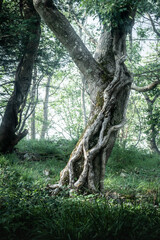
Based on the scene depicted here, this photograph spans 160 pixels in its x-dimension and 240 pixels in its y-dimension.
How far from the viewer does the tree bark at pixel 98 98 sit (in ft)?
10.4

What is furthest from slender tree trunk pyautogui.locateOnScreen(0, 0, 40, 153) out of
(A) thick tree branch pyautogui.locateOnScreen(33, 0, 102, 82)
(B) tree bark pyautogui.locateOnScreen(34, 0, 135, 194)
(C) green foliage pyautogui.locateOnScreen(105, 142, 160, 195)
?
(C) green foliage pyautogui.locateOnScreen(105, 142, 160, 195)

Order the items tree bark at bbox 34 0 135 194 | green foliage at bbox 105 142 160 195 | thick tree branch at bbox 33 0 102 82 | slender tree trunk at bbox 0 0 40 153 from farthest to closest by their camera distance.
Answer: slender tree trunk at bbox 0 0 40 153 → thick tree branch at bbox 33 0 102 82 → green foliage at bbox 105 142 160 195 → tree bark at bbox 34 0 135 194

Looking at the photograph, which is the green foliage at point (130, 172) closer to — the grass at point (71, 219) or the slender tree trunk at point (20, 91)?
the grass at point (71, 219)

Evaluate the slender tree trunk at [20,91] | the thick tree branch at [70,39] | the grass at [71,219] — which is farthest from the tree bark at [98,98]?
the slender tree trunk at [20,91]

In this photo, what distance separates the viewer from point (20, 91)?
6.04 meters

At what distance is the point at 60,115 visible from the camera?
68.0 ft

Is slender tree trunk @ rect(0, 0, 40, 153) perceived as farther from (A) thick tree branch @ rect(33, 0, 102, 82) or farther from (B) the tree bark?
(B) the tree bark

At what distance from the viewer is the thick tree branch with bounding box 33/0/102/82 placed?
12.3 ft

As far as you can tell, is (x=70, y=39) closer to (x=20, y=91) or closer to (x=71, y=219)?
(x=20, y=91)

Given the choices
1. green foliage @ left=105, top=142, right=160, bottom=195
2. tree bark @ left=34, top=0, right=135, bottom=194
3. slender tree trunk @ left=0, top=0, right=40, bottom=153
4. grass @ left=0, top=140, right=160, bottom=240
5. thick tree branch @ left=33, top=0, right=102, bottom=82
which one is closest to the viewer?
grass @ left=0, top=140, right=160, bottom=240

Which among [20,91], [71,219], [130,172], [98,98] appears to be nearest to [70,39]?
[98,98]

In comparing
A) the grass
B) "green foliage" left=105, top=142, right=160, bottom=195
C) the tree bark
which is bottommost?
the grass

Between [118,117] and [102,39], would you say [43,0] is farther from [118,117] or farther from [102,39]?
[118,117]

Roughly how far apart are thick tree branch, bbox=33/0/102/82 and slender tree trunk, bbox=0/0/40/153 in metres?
1.92
